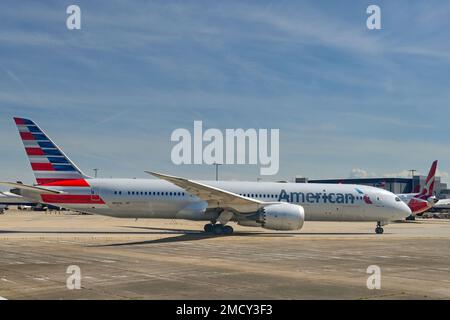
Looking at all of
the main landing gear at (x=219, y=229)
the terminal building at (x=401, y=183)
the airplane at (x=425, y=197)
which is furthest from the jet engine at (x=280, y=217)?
the terminal building at (x=401, y=183)

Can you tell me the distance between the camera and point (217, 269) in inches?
660

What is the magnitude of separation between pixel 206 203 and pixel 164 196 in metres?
2.98

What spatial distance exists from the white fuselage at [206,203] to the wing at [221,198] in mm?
1122

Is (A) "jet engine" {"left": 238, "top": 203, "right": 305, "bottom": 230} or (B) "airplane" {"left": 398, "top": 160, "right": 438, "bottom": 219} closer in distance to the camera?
(A) "jet engine" {"left": 238, "top": 203, "right": 305, "bottom": 230}

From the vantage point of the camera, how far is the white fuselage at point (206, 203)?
3456cm

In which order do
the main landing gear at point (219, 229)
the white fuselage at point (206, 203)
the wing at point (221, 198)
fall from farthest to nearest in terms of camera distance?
the white fuselage at point (206, 203) → the main landing gear at point (219, 229) → the wing at point (221, 198)

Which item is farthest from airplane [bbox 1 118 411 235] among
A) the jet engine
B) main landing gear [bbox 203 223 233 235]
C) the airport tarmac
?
the airport tarmac

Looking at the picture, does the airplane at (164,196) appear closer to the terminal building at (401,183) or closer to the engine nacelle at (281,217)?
the engine nacelle at (281,217)

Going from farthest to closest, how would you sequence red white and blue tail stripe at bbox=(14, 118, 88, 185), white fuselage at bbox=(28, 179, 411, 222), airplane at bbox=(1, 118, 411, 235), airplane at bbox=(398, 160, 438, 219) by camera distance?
1. airplane at bbox=(398, 160, 438, 219)
2. red white and blue tail stripe at bbox=(14, 118, 88, 185)
3. white fuselage at bbox=(28, 179, 411, 222)
4. airplane at bbox=(1, 118, 411, 235)

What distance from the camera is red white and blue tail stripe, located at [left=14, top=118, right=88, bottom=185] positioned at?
35.3 meters

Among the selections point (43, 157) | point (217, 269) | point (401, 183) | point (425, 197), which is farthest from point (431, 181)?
point (401, 183)

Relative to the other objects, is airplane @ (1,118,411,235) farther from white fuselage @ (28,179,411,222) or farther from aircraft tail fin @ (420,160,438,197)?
aircraft tail fin @ (420,160,438,197)
